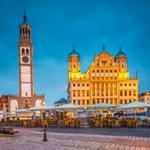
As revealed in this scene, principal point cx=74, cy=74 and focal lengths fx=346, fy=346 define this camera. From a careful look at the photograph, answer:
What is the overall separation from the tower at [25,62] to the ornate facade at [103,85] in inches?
542

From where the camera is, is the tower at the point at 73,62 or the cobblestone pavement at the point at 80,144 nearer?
the cobblestone pavement at the point at 80,144

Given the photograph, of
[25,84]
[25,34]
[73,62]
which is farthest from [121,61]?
[25,84]

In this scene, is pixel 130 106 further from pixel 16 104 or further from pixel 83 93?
pixel 83 93

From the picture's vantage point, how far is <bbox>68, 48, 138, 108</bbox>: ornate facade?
88062 mm

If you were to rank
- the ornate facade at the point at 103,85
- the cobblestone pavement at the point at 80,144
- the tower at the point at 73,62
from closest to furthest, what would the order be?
the cobblestone pavement at the point at 80,144
the ornate facade at the point at 103,85
the tower at the point at 73,62

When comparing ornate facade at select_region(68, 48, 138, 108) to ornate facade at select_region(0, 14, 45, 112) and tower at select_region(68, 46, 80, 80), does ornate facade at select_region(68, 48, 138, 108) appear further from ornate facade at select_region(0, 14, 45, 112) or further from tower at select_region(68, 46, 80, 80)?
ornate facade at select_region(0, 14, 45, 112)

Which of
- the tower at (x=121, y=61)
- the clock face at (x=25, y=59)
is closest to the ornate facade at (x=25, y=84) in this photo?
the clock face at (x=25, y=59)

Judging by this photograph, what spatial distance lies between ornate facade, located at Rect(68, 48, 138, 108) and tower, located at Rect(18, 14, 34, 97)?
1376cm

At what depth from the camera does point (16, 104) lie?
3123 inches

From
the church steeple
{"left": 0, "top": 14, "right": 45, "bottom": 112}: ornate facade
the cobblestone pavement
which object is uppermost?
the church steeple

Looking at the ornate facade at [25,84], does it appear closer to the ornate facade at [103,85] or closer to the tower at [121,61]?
the ornate facade at [103,85]

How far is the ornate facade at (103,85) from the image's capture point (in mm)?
88062

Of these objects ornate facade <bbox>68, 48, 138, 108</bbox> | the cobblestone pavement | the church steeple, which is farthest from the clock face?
the cobblestone pavement

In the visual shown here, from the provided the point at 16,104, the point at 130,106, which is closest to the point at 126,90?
the point at 16,104
